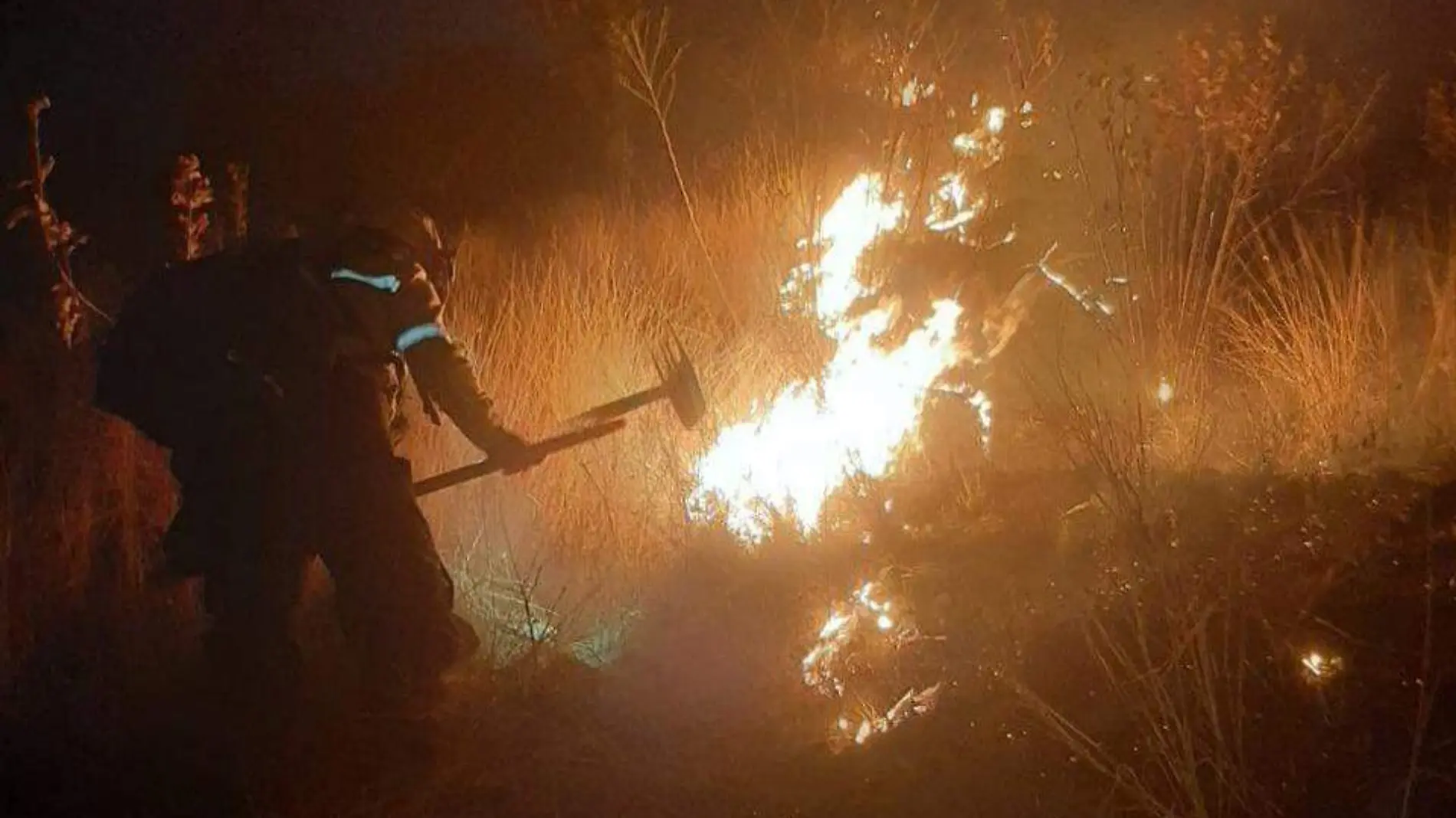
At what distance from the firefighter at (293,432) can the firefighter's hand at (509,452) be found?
0.14 meters

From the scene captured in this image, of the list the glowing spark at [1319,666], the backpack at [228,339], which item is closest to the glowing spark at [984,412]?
the glowing spark at [1319,666]

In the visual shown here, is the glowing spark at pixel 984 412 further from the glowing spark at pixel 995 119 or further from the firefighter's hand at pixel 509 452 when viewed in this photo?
the firefighter's hand at pixel 509 452

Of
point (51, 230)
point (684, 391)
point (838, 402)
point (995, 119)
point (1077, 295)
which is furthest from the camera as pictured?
point (1077, 295)

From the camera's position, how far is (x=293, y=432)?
408 cm

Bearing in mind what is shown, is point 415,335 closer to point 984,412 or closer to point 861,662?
point 861,662

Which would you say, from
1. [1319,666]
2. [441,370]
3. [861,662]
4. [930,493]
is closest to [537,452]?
[441,370]

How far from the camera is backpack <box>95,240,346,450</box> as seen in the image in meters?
4.06

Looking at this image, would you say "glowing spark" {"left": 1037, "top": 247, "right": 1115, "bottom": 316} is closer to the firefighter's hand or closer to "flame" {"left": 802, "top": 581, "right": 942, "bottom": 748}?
"flame" {"left": 802, "top": 581, "right": 942, "bottom": 748}

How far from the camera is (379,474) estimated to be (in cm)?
409

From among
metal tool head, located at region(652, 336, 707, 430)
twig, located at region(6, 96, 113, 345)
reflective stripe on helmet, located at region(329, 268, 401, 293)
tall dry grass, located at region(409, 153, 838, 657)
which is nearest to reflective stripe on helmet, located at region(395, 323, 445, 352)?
reflective stripe on helmet, located at region(329, 268, 401, 293)

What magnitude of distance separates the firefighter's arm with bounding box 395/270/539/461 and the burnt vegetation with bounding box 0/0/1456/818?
40 centimetres

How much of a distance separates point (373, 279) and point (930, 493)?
2.79 m

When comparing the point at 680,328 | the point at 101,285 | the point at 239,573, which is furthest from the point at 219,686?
the point at 101,285

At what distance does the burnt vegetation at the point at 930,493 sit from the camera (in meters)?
3.69
